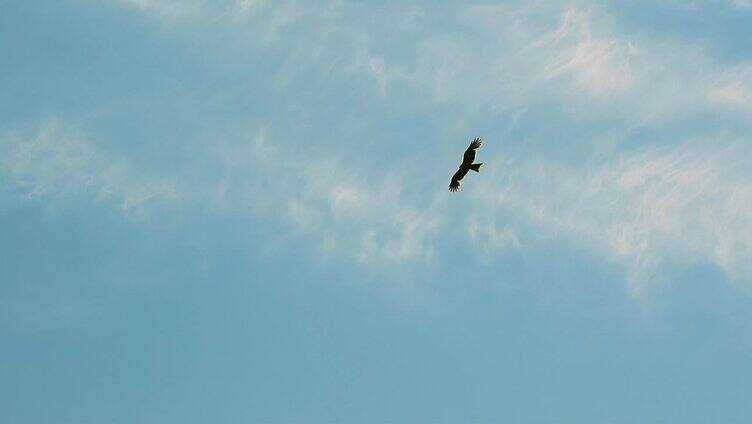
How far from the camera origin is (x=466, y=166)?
247 ft

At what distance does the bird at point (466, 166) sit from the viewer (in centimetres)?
7331

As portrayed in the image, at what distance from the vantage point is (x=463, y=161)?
74688mm

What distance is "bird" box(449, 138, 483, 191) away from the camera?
2886 inches
